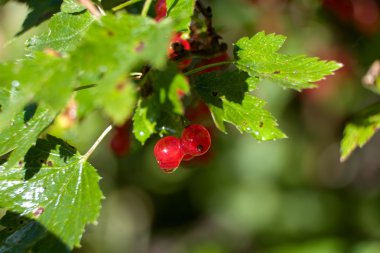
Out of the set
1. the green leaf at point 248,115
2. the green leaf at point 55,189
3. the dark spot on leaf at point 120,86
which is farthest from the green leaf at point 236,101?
the dark spot on leaf at point 120,86

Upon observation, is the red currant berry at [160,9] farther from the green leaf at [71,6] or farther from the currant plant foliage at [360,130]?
the currant plant foliage at [360,130]

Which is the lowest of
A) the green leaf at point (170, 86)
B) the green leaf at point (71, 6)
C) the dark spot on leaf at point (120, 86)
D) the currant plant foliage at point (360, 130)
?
the currant plant foliage at point (360, 130)

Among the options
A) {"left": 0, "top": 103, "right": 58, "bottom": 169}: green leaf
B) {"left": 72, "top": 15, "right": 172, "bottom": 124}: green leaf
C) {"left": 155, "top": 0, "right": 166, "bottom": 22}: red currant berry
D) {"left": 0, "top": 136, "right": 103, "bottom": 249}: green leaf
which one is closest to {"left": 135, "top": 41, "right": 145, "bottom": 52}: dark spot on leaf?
{"left": 72, "top": 15, "right": 172, "bottom": 124}: green leaf

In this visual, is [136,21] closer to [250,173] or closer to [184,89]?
[184,89]

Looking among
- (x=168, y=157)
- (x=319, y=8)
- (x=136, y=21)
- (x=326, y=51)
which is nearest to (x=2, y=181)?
(x=168, y=157)

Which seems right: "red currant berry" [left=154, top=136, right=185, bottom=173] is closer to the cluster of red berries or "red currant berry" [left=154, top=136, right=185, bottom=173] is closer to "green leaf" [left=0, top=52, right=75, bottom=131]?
the cluster of red berries
